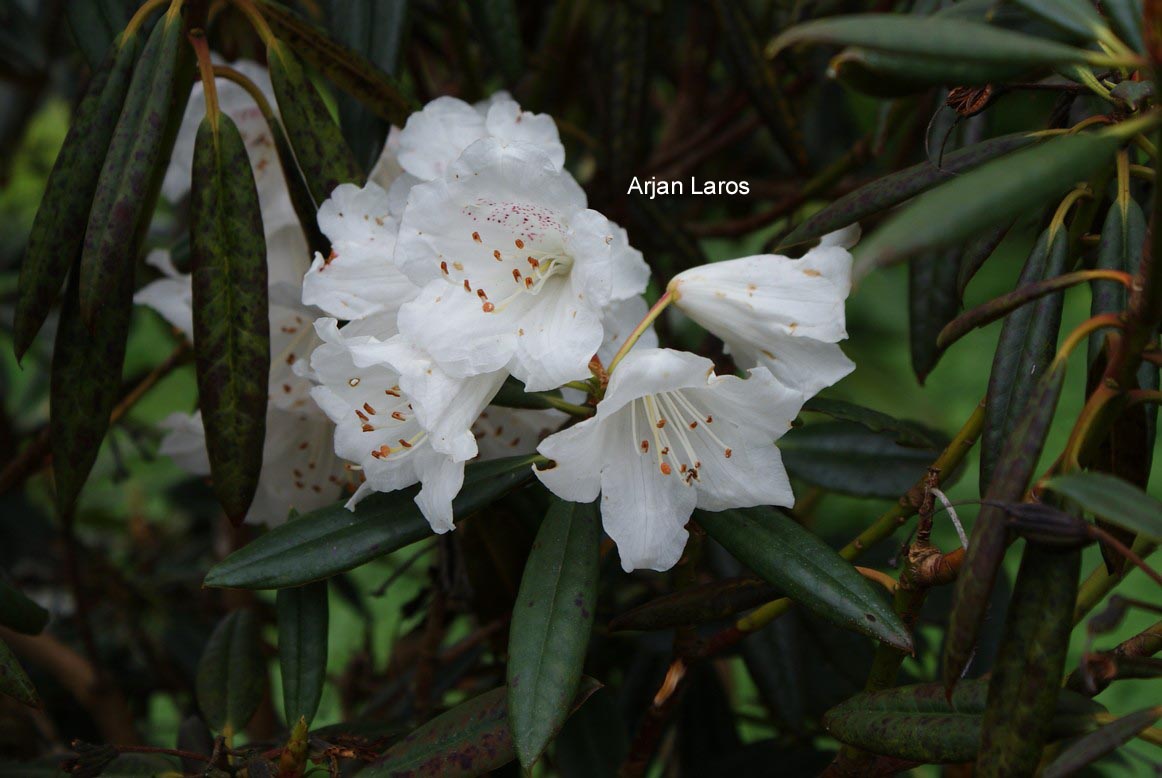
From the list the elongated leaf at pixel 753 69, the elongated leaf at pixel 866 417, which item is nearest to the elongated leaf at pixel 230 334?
the elongated leaf at pixel 866 417

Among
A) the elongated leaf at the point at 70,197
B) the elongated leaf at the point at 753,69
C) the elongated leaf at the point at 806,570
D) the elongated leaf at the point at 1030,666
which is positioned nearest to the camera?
the elongated leaf at the point at 1030,666

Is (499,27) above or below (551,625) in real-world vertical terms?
above

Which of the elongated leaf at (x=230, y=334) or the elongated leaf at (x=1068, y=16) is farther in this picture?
the elongated leaf at (x=230, y=334)

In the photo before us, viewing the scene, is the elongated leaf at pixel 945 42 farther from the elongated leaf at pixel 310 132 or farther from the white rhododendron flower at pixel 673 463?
the elongated leaf at pixel 310 132

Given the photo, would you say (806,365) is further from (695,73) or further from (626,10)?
(695,73)

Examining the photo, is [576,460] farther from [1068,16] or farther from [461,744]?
[1068,16]

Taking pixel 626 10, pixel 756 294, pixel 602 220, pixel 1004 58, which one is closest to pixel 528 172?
pixel 602 220

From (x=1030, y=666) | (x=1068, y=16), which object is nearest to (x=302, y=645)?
(x=1030, y=666)

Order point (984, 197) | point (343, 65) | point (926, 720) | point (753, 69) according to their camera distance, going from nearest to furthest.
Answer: point (984, 197) < point (926, 720) < point (343, 65) < point (753, 69)
